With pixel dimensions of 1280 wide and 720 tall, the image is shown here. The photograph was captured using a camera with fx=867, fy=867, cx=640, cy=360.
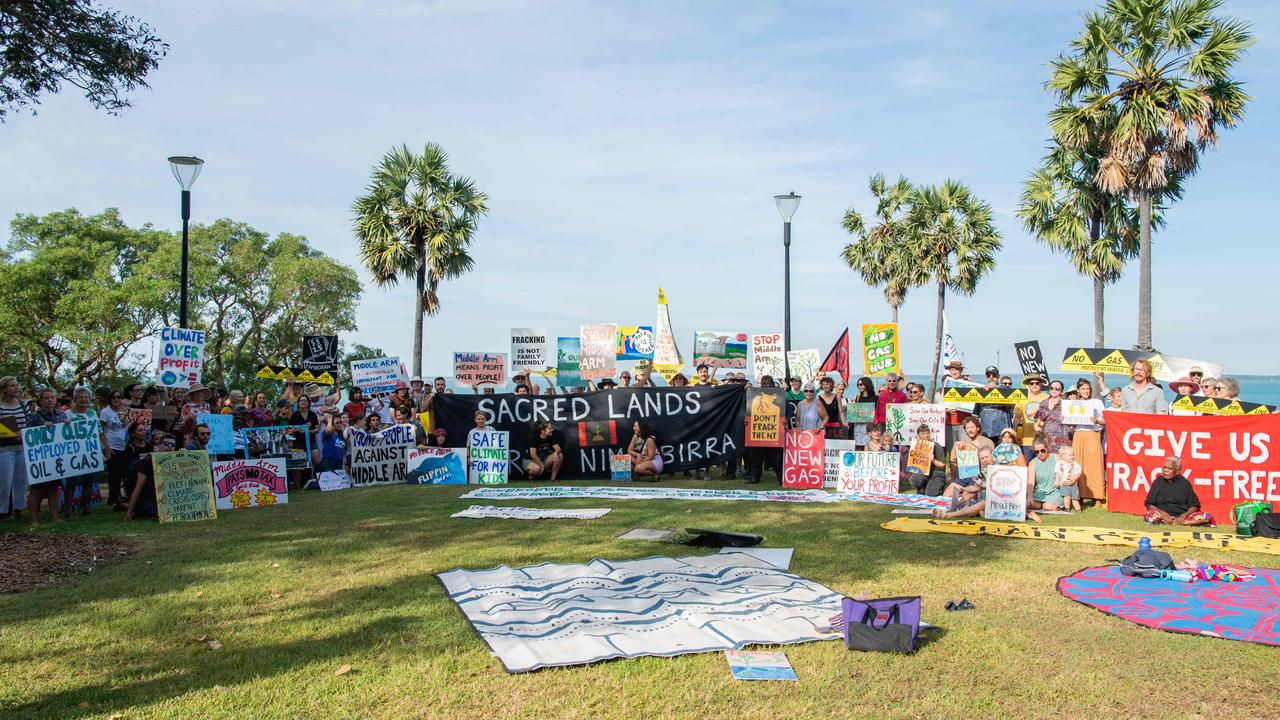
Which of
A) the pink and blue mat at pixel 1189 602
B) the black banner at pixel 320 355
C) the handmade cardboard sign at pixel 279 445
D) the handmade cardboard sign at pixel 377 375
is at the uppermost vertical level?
the black banner at pixel 320 355

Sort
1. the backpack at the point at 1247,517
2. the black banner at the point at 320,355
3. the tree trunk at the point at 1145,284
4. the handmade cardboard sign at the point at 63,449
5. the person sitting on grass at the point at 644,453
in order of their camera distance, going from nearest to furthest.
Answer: the backpack at the point at 1247,517
the handmade cardboard sign at the point at 63,449
the person sitting on grass at the point at 644,453
the black banner at the point at 320,355
the tree trunk at the point at 1145,284

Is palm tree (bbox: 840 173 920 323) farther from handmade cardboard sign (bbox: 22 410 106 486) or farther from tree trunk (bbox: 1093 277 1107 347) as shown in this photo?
handmade cardboard sign (bbox: 22 410 106 486)

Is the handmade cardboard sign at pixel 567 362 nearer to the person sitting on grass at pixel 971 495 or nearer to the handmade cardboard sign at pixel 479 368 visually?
the handmade cardboard sign at pixel 479 368

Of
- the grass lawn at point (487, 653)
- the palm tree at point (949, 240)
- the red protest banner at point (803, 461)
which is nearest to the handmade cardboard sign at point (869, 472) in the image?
the red protest banner at point (803, 461)

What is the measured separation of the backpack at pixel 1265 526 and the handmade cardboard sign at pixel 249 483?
11741 mm

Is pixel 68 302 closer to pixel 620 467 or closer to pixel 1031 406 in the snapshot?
Answer: pixel 620 467

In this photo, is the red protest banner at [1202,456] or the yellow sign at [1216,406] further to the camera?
the yellow sign at [1216,406]

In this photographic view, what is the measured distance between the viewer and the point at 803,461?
1382cm

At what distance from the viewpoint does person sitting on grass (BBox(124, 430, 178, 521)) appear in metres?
10.4

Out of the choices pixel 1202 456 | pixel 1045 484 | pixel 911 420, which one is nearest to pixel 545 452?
pixel 911 420

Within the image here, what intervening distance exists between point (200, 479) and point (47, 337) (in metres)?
20.8

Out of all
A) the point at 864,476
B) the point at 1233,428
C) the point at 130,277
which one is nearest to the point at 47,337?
the point at 130,277

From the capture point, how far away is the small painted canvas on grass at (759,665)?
4.71 metres

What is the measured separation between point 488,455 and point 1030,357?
12083mm
